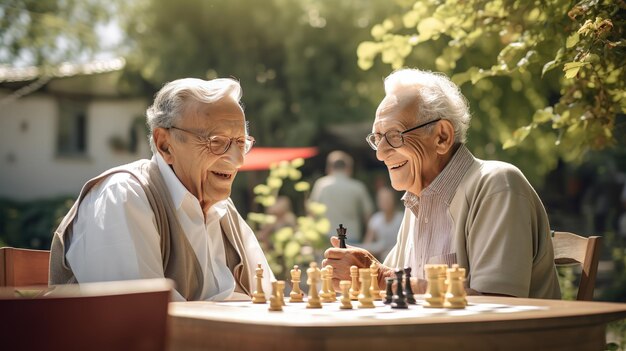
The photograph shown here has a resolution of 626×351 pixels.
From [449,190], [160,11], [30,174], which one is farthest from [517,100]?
[30,174]

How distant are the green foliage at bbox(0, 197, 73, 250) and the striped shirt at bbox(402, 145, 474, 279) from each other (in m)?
14.1

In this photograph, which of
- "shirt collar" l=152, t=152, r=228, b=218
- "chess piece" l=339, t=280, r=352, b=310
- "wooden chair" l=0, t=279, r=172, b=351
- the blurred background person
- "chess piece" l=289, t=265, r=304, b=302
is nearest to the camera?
"wooden chair" l=0, t=279, r=172, b=351

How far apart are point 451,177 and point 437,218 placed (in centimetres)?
20

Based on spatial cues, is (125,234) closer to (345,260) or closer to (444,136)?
(345,260)

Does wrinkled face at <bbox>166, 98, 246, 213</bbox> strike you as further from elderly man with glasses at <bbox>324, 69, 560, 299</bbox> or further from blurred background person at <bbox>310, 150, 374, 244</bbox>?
blurred background person at <bbox>310, 150, 374, 244</bbox>

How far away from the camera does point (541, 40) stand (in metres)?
4.55

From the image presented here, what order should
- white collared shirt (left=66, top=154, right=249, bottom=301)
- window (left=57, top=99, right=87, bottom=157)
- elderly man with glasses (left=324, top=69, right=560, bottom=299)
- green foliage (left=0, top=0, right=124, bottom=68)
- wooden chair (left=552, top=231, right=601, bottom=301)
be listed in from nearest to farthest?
white collared shirt (left=66, top=154, right=249, bottom=301) → elderly man with glasses (left=324, top=69, right=560, bottom=299) → wooden chair (left=552, top=231, right=601, bottom=301) → green foliage (left=0, top=0, right=124, bottom=68) → window (left=57, top=99, right=87, bottom=157)

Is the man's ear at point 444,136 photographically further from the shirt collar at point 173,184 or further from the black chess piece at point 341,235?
the shirt collar at point 173,184

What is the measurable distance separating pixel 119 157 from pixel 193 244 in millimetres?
23445

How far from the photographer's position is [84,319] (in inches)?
78.0

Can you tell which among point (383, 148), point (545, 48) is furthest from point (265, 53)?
point (383, 148)

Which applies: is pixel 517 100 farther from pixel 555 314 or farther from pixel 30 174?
pixel 30 174

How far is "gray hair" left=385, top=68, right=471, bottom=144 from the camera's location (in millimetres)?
4059

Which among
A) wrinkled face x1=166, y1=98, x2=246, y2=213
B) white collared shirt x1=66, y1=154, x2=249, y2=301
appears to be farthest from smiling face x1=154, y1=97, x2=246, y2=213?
white collared shirt x1=66, y1=154, x2=249, y2=301
